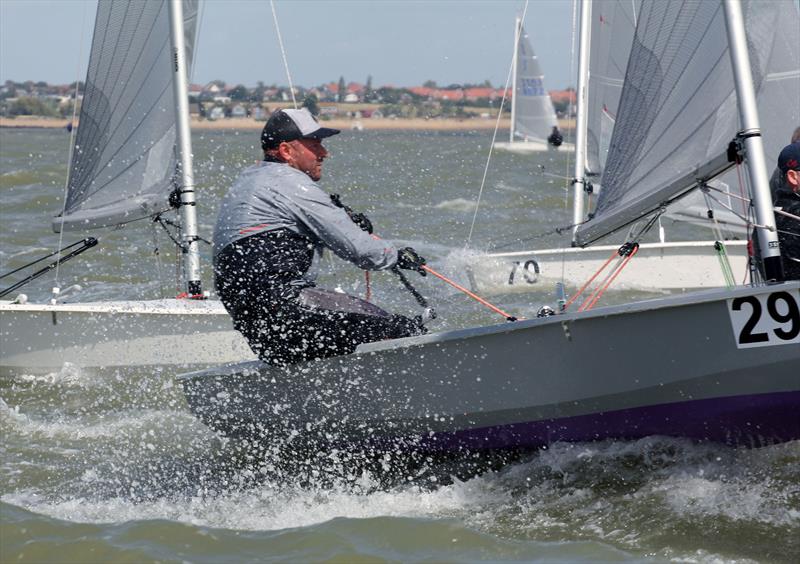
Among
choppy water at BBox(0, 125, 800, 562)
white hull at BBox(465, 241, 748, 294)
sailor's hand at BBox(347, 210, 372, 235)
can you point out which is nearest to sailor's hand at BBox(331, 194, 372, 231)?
sailor's hand at BBox(347, 210, 372, 235)

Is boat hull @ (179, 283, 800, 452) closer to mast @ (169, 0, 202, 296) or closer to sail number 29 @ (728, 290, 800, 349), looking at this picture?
sail number 29 @ (728, 290, 800, 349)

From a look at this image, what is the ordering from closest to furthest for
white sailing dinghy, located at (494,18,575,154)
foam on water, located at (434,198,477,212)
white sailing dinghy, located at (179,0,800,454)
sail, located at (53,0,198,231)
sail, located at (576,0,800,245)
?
1. white sailing dinghy, located at (179,0,800,454)
2. sail, located at (576,0,800,245)
3. sail, located at (53,0,198,231)
4. foam on water, located at (434,198,477,212)
5. white sailing dinghy, located at (494,18,575,154)

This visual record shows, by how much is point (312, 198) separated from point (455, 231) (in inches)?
459

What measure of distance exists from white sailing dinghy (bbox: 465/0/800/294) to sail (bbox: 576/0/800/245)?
2.32 m

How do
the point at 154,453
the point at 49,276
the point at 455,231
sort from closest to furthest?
the point at 154,453
the point at 49,276
the point at 455,231

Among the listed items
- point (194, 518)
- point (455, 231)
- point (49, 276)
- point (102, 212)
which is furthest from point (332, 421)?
point (455, 231)

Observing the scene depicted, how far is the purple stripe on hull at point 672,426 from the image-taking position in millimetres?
4383

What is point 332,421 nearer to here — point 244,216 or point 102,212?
point 244,216

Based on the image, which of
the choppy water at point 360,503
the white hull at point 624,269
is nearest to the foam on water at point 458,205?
the white hull at point 624,269

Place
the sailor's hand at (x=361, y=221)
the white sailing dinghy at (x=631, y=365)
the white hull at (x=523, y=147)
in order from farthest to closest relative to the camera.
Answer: the white hull at (x=523, y=147)
the sailor's hand at (x=361, y=221)
the white sailing dinghy at (x=631, y=365)

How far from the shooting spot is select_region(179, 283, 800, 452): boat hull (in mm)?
4297

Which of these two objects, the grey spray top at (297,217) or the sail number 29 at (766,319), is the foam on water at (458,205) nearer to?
the grey spray top at (297,217)

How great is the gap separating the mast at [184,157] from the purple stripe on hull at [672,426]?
3418 millimetres

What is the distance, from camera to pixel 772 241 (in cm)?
446
